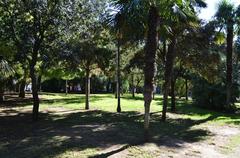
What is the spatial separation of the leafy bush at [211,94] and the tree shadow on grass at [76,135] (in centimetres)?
1475

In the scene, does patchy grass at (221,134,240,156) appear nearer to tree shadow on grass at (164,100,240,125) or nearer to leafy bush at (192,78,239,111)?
tree shadow on grass at (164,100,240,125)

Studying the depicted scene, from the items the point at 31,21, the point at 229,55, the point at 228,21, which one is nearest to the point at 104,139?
the point at 31,21

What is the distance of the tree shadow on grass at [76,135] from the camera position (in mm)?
11873

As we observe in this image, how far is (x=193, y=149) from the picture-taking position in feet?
43.3

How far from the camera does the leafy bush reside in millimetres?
33719

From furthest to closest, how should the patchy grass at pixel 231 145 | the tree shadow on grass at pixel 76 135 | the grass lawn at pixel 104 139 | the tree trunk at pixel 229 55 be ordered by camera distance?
the tree trunk at pixel 229 55
the patchy grass at pixel 231 145
the tree shadow on grass at pixel 76 135
the grass lawn at pixel 104 139

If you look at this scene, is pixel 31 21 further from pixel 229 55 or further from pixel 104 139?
pixel 229 55

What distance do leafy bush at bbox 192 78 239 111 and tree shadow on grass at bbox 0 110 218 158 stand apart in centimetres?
1475

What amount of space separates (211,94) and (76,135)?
74.6ft

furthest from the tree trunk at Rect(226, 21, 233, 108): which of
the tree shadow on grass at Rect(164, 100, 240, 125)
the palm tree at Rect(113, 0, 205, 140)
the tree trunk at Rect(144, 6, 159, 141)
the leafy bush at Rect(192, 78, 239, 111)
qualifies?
the tree trunk at Rect(144, 6, 159, 141)

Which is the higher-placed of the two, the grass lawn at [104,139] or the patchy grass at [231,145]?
the grass lawn at [104,139]

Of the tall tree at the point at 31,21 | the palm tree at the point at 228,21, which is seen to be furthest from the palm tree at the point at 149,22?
the palm tree at the point at 228,21

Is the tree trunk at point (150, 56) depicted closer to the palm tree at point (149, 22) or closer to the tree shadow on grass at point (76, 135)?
the palm tree at point (149, 22)

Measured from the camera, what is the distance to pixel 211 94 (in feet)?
113
